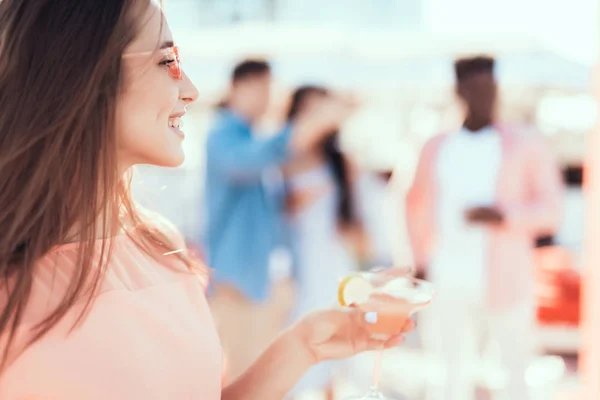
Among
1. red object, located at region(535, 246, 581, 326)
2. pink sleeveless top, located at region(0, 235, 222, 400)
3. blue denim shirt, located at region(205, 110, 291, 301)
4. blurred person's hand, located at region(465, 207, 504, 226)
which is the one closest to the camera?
pink sleeveless top, located at region(0, 235, 222, 400)

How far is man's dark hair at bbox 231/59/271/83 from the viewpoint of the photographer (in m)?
4.56

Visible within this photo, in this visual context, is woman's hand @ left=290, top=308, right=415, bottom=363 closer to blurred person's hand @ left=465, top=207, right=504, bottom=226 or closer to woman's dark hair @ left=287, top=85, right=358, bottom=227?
blurred person's hand @ left=465, top=207, right=504, bottom=226

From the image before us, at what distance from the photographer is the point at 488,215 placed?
372 cm

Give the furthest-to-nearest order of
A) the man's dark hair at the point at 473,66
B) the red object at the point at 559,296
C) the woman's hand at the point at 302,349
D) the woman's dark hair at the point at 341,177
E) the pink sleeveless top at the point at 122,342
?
1. the red object at the point at 559,296
2. the woman's dark hair at the point at 341,177
3. the man's dark hair at the point at 473,66
4. the woman's hand at the point at 302,349
5. the pink sleeveless top at the point at 122,342

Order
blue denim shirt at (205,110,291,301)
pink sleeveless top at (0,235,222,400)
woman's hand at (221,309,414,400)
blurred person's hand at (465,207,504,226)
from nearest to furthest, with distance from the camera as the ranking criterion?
pink sleeveless top at (0,235,222,400), woman's hand at (221,309,414,400), blurred person's hand at (465,207,504,226), blue denim shirt at (205,110,291,301)

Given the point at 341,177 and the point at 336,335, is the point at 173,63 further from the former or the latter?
the point at 341,177

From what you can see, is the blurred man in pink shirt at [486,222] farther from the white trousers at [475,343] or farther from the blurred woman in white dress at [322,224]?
the blurred woman in white dress at [322,224]

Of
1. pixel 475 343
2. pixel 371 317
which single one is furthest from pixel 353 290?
pixel 475 343

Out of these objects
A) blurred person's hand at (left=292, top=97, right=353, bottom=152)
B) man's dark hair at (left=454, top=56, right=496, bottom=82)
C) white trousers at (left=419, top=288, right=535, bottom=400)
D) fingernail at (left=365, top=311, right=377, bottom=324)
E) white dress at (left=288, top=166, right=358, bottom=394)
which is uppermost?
man's dark hair at (left=454, top=56, right=496, bottom=82)

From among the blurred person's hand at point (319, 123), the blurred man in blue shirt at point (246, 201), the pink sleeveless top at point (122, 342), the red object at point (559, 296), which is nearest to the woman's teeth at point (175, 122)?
the pink sleeveless top at point (122, 342)

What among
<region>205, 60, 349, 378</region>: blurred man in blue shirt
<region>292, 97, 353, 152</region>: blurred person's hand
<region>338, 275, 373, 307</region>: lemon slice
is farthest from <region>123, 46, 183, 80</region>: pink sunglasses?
<region>292, 97, 353, 152</region>: blurred person's hand

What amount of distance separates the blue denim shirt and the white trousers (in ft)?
3.06

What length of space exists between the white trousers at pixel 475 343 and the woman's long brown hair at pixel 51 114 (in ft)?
9.05

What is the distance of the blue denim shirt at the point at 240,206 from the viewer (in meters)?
4.38
